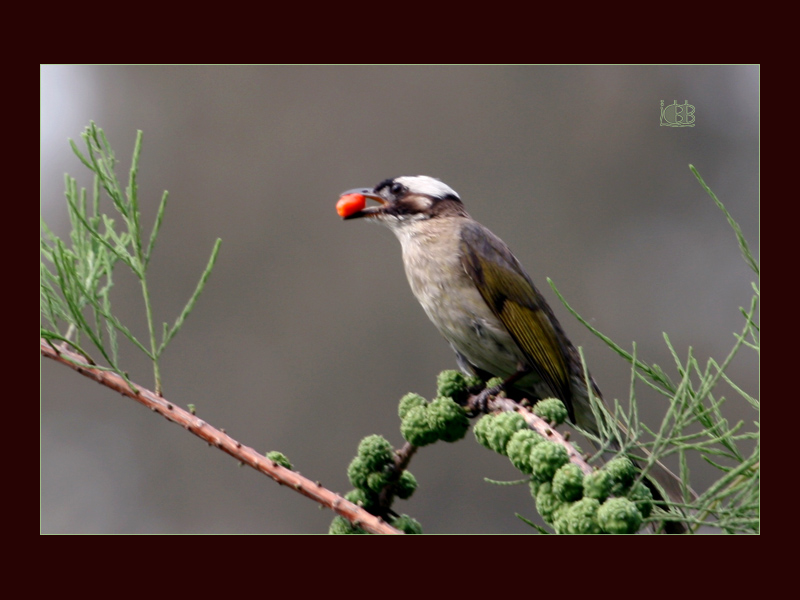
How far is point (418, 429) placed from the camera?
178cm

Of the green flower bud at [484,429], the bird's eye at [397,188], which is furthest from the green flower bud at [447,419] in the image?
the bird's eye at [397,188]

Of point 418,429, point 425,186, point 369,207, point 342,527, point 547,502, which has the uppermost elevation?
point 425,186

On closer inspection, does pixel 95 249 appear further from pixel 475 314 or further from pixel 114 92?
pixel 114 92

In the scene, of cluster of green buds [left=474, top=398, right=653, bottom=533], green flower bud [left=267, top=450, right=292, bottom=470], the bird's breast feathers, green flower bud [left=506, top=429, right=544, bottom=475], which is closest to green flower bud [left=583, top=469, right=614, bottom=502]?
cluster of green buds [left=474, top=398, right=653, bottom=533]

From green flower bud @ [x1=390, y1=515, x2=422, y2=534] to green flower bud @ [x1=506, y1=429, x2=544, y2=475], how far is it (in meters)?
0.30

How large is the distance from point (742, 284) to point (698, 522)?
2089 millimetres

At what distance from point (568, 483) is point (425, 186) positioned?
2.17m

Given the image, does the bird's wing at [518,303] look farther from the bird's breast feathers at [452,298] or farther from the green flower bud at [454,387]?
the green flower bud at [454,387]

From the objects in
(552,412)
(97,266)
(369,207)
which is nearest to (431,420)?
(552,412)

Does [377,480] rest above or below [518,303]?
below

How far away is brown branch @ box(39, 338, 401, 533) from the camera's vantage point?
1.61 metres

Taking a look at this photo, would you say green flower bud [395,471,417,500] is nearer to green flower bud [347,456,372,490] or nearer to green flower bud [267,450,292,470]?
green flower bud [347,456,372,490]

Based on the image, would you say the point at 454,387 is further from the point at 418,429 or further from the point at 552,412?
the point at 552,412

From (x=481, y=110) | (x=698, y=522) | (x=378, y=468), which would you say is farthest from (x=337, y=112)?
(x=698, y=522)
